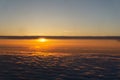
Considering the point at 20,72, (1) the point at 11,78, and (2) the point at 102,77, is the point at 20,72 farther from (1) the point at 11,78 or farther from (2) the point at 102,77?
(2) the point at 102,77

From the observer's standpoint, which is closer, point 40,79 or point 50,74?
point 40,79

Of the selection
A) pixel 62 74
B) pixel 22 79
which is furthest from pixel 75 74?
pixel 22 79

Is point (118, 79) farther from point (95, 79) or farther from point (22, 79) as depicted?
point (22, 79)

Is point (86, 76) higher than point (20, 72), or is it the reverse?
point (20, 72)

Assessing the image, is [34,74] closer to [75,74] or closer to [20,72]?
[20,72]

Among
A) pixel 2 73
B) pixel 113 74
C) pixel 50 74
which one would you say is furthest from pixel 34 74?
pixel 113 74

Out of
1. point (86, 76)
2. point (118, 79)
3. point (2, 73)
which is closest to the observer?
point (118, 79)

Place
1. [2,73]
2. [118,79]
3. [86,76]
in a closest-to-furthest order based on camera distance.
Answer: [118,79]
[86,76]
[2,73]

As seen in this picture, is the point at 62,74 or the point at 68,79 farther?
the point at 62,74

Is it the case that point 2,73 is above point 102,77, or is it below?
above
